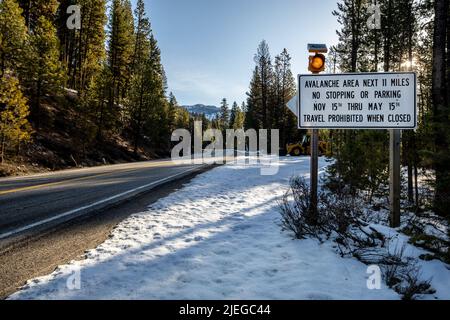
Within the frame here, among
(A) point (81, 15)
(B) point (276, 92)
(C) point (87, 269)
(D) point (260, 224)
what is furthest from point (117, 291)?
(B) point (276, 92)

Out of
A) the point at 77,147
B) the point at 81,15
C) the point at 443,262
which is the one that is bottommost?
the point at 443,262

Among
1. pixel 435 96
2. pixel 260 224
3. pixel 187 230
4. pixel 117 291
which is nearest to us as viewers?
pixel 117 291

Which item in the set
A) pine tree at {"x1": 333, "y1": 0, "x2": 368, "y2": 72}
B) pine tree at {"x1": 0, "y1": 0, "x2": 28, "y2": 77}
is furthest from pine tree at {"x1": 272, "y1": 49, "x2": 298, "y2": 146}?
pine tree at {"x1": 0, "y1": 0, "x2": 28, "y2": 77}

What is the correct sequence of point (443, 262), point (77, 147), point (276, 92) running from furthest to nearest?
point (276, 92) → point (77, 147) → point (443, 262)

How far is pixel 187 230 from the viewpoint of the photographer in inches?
191

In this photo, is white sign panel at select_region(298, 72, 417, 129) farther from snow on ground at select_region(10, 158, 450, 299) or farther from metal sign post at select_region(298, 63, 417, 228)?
snow on ground at select_region(10, 158, 450, 299)

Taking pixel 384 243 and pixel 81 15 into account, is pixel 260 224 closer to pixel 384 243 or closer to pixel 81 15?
pixel 384 243

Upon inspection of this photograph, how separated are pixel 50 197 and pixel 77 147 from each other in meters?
18.1

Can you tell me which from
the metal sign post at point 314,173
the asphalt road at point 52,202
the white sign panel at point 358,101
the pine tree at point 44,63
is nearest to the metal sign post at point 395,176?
the white sign panel at point 358,101

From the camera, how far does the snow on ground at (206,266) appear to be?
2793 millimetres

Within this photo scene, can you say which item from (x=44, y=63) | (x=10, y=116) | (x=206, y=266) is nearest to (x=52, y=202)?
(x=206, y=266)

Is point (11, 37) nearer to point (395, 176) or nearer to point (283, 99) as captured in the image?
point (395, 176)

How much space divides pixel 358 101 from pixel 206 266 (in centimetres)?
385

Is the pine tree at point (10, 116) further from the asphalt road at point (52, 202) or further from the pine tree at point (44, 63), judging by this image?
the asphalt road at point (52, 202)
